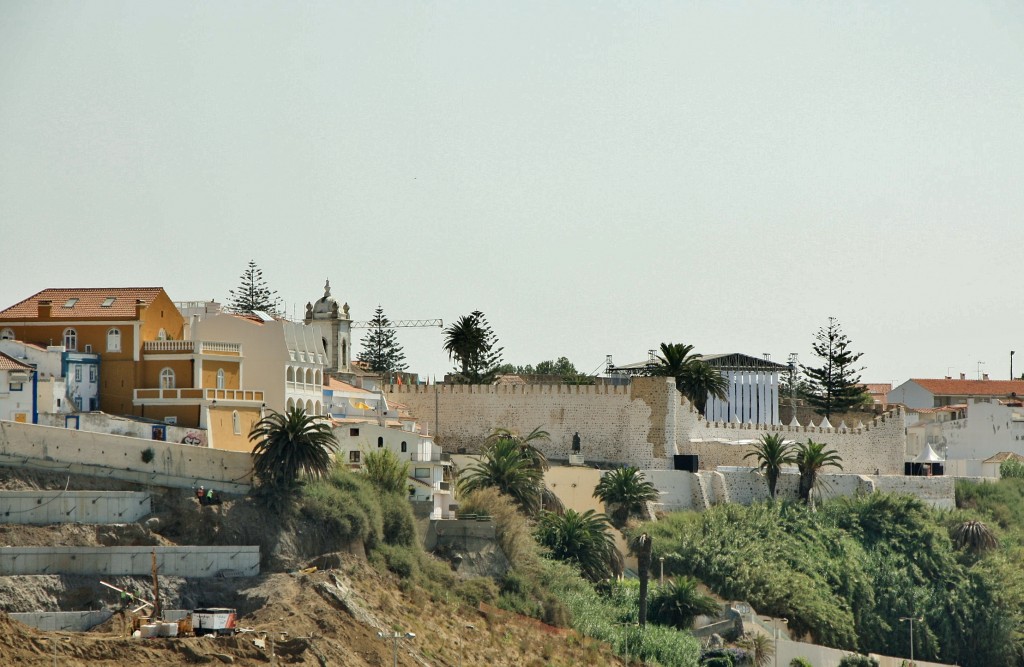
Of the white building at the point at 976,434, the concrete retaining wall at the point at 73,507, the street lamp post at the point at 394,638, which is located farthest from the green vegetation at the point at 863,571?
the concrete retaining wall at the point at 73,507

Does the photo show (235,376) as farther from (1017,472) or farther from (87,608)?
(1017,472)

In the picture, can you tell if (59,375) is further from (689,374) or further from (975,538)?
(975,538)

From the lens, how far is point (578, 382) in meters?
57.3

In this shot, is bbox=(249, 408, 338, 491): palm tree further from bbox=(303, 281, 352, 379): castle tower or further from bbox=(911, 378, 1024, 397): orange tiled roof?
bbox=(911, 378, 1024, 397): orange tiled roof

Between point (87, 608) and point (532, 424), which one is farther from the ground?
point (532, 424)

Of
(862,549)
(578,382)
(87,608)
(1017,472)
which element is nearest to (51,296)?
(87,608)

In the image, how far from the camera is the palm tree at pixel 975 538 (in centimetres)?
5388

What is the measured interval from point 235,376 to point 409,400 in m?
10.3

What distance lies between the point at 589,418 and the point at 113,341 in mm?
15477

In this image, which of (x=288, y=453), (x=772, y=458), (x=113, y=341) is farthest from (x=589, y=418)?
(x=288, y=453)

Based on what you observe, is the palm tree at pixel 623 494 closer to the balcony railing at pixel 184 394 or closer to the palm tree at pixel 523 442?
the palm tree at pixel 523 442

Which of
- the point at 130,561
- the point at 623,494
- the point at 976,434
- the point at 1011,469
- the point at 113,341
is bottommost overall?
the point at 130,561

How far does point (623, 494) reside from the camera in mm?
49562

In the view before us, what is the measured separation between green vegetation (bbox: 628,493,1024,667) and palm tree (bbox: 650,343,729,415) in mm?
5223
